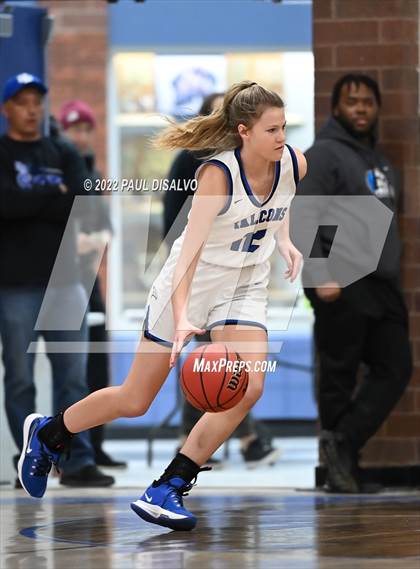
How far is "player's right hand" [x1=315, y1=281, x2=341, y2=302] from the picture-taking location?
8984mm

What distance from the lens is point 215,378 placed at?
6965 millimetres

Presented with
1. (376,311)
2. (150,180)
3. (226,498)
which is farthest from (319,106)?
(150,180)

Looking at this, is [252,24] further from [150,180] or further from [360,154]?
[360,154]

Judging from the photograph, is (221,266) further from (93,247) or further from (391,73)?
(93,247)

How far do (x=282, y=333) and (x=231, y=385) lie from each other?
283 inches

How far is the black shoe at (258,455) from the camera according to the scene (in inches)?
448

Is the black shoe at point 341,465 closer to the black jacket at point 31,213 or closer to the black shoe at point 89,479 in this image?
the black shoe at point 89,479

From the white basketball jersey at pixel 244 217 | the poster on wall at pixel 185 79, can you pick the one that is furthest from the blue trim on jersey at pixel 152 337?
the poster on wall at pixel 185 79

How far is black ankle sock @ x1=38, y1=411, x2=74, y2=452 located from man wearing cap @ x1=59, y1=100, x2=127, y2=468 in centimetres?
248

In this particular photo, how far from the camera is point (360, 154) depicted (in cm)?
918

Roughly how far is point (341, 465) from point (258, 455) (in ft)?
7.75

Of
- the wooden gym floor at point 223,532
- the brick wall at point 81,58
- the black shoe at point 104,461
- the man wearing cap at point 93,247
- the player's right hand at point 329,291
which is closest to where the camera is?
the wooden gym floor at point 223,532

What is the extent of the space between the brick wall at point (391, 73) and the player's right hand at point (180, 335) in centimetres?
293

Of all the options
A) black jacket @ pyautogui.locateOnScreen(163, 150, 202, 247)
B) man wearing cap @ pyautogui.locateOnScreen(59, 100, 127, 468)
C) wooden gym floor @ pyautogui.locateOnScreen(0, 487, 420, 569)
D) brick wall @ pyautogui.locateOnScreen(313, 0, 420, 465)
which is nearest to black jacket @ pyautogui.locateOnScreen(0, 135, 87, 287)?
man wearing cap @ pyautogui.locateOnScreen(59, 100, 127, 468)
